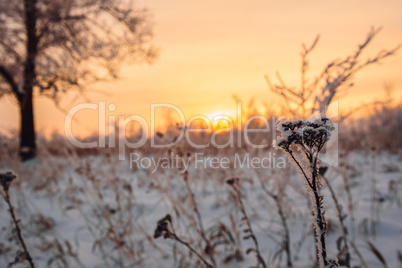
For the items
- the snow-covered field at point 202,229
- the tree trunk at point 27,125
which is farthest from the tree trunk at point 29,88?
the snow-covered field at point 202,229

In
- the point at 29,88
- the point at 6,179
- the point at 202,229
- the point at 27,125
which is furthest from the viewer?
the point at 27,125

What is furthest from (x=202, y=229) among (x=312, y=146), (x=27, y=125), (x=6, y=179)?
(x=27, y=125)

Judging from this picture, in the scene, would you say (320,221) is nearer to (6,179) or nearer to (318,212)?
(318,212)

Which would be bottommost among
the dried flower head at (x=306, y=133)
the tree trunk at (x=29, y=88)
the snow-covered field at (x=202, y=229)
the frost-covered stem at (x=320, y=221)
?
the snow-covered field at (x=202, y=229)

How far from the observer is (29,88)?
940 cm

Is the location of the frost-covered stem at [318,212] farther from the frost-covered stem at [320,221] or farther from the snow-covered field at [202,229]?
the snow-covered field at [202,229]

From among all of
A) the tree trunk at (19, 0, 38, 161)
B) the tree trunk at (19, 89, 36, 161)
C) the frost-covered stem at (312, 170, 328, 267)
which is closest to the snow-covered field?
the frost-covered stem at (312, 170, 328, 267)

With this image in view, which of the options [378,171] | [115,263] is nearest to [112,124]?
[115,263]

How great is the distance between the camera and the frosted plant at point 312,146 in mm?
782

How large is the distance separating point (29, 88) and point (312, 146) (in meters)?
10.5

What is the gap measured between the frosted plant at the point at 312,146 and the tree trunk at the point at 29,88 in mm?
9263

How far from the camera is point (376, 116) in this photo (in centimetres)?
1259

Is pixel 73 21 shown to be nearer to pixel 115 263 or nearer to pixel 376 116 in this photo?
pixel 115 263

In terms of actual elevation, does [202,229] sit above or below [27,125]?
below
